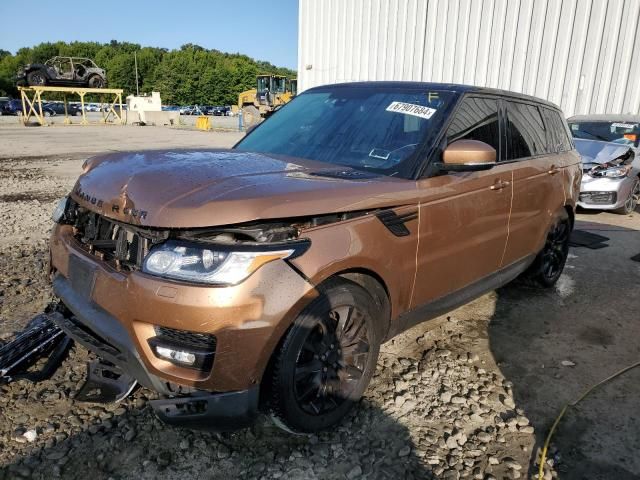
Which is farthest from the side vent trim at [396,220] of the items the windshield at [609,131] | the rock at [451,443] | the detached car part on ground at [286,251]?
the windshield at [609,131]

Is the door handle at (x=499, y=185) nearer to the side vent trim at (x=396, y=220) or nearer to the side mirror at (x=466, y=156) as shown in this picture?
the side mirror at (x=466, y=156)

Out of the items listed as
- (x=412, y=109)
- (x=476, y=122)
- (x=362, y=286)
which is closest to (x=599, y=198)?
(x=476, y=122)

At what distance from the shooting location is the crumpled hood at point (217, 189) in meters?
1.92

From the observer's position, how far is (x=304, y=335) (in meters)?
2.10

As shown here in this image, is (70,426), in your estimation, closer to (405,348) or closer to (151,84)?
(405,348)

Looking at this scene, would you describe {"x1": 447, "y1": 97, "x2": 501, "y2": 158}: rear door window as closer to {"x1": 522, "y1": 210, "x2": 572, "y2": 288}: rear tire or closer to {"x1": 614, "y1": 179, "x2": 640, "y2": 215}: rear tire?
{"x1": 522, "y1": 210, "x2": 572, "y2": 288}: rear tire

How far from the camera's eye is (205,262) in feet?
6.26

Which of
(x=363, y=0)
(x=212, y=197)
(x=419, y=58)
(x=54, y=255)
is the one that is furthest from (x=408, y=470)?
(x=363, y=0)

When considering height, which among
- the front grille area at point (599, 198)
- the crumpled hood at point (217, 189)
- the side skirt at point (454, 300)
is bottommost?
the front grille area at point (599, 198)

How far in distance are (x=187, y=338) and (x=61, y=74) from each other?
3726 centimetres

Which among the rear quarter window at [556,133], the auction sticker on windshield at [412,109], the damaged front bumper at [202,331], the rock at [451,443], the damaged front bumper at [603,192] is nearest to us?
the damaged front bumper at [202,331]

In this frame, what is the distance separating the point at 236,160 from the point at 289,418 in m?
1.36

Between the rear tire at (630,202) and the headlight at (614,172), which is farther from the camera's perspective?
the rear tire at (630,202)

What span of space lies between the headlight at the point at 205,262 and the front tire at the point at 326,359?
34cm
